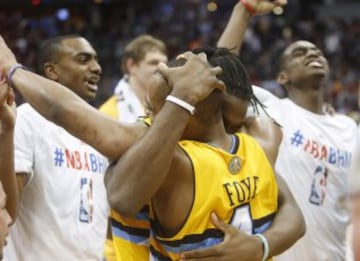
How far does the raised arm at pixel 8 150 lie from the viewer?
9.46 ft

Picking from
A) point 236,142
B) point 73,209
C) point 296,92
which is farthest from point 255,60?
point 236,142

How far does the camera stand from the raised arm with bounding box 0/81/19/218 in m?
2.88

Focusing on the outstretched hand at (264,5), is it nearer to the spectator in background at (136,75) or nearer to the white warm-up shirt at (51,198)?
the white warm-up shirt at (51,198)

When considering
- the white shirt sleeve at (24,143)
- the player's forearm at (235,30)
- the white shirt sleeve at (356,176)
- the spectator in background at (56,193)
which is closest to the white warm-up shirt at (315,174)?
the player's forearm at (235,30)

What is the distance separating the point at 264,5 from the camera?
151 inches

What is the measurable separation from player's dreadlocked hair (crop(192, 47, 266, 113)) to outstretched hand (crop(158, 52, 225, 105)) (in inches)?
8.5

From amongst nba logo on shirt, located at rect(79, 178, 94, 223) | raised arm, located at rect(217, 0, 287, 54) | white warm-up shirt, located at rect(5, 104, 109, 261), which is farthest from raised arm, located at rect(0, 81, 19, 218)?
raised arm, located at rect(217, 0, 287, 54)

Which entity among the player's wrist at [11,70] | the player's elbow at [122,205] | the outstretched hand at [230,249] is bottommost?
the outstretched hand at [230,249]

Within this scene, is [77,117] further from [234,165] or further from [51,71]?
[51,71]

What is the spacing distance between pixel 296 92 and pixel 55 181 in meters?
1.83

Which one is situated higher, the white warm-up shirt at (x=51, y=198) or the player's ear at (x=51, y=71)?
the player's ear at (x=51, y=71)

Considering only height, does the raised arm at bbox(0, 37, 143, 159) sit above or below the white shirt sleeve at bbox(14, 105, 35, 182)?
above

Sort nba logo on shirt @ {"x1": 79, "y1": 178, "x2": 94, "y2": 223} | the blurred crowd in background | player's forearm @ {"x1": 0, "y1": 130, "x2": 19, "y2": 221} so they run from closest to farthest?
player's forearm @ {"x1": 0, "y1": 130, "x2": 19, "y2": 221} < nba logo on shirt @ {"x1": 79, "y1": 178, "x2": 94, "y2": 223} < the blurred crowd in background

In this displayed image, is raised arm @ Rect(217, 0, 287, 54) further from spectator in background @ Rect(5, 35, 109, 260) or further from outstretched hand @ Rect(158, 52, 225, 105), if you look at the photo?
outstretched hand @ Rect(158, 52, 225, 105)
